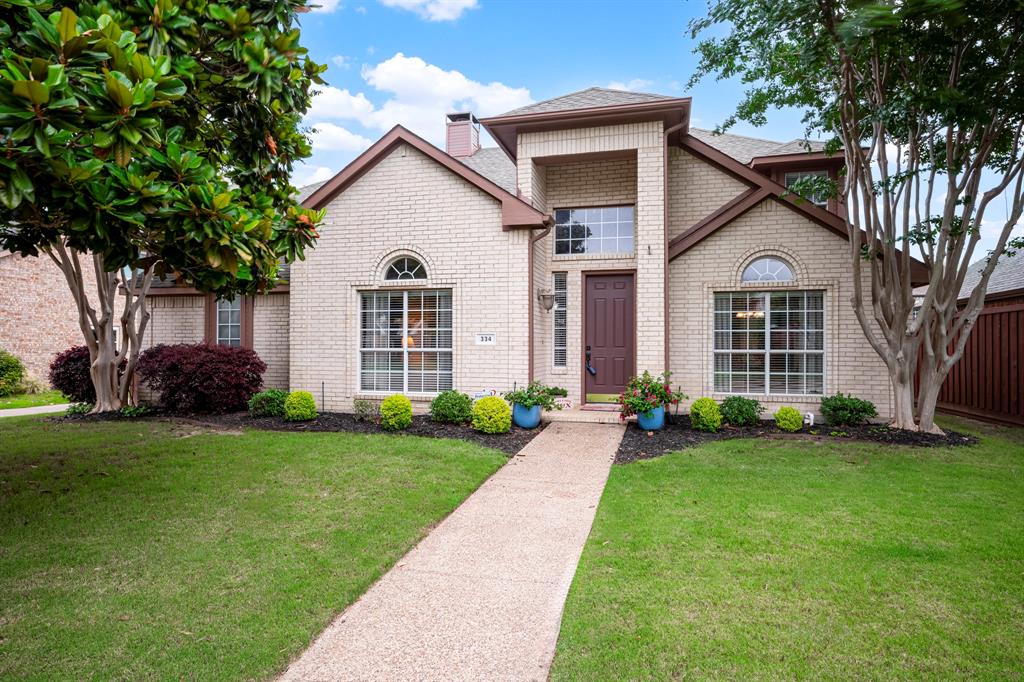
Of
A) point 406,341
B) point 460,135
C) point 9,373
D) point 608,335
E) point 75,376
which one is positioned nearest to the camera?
point 406,341

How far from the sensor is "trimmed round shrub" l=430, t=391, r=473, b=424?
8953mm

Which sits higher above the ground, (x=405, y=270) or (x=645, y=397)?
(x=405, y=270)

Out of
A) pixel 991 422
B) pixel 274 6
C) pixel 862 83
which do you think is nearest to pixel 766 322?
pixel 862 83

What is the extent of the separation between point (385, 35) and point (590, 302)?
7522mm

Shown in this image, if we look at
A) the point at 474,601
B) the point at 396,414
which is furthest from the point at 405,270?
the point at 474,601

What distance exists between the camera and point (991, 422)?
10.7 meters

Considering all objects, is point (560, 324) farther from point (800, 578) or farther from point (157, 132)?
point (157, 132)

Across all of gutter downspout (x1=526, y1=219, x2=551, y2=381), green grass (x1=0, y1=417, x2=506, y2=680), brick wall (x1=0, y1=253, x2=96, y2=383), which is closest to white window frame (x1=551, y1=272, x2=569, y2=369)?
gutter downspout (x1=526, y1=219, x2=551, y2=381)

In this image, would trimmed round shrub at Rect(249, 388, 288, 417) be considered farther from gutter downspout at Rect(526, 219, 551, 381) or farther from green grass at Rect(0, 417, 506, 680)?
gutter downspout at Rect(526, 219, 551, 381)

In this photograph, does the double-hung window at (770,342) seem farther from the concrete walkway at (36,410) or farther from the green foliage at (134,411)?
the concrete walkway at (36,410)

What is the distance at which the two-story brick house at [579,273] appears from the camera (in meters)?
9.55

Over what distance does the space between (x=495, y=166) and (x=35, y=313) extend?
1414 centimetres

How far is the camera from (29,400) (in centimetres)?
1408

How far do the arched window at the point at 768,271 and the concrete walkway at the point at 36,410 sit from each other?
14.3 m
